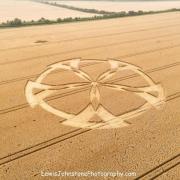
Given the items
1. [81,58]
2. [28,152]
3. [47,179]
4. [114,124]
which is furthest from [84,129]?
[81,58]

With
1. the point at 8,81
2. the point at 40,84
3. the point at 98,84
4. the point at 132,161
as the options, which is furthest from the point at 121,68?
the point at 132,161

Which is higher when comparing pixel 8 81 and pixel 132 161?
pixel 8 81

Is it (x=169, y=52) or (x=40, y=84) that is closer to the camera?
(x=40, y=84)

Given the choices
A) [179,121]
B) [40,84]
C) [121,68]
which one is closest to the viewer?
[179,121]

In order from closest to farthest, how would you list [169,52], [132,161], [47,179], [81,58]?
[47,179]
[132,161]
[81,58]
[169,52]

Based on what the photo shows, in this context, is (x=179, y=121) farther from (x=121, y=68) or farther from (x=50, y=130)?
(x=121, y=68)

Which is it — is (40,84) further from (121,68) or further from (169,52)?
(169,52)
